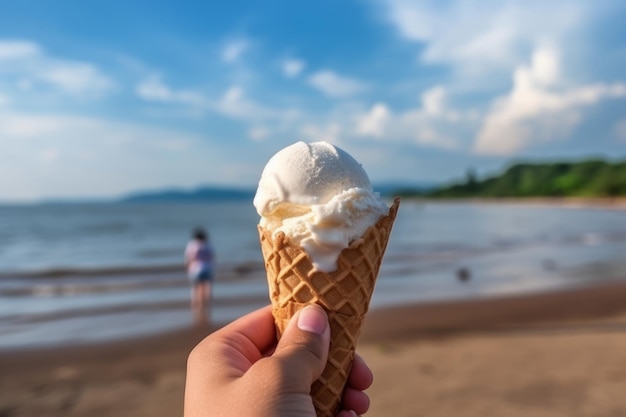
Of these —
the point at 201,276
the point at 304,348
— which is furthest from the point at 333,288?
the point at 201,276

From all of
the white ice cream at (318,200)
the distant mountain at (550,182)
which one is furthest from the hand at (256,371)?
the distant mountain at (550,182)

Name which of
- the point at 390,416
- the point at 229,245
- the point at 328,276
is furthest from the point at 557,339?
the point at 229,245

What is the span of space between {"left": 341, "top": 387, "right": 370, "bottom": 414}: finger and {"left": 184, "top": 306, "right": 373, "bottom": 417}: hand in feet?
0.38

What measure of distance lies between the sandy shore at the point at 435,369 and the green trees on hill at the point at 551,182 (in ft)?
294

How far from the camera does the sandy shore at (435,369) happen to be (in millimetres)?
5875

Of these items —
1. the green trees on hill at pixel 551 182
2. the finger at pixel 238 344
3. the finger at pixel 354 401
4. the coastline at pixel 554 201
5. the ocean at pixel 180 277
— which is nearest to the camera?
the finger at pixel 238 344

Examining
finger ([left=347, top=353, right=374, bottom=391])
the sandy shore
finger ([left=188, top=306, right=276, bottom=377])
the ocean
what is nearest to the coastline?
the ocean

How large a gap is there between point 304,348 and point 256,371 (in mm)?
256

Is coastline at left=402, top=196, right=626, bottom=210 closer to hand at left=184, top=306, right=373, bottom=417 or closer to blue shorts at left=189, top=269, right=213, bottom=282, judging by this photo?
blue shorts at left=189, top=269, right=213, bottom=282

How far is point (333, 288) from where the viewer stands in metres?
2.32

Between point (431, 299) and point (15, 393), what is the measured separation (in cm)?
896

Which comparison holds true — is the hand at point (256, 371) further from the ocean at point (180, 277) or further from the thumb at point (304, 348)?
the ocean at point (180, 277)

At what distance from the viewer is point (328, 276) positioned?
7.51 feet

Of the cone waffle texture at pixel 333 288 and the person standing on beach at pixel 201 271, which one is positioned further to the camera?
the person standing on beach at pixel 201 271
